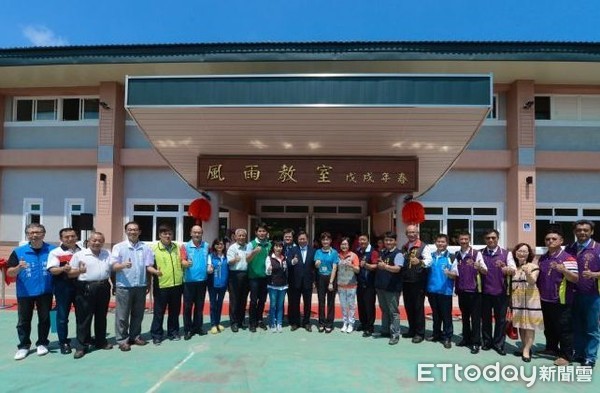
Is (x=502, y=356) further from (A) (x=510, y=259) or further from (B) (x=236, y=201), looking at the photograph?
(B) (x=236, y=201)

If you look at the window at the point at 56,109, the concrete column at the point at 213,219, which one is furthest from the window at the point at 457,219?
the window at the point at 56,109

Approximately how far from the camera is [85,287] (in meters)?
5.31

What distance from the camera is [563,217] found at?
11.2 metres

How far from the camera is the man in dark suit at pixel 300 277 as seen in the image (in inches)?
261

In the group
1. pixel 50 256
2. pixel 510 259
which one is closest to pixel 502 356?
pixel 510 259

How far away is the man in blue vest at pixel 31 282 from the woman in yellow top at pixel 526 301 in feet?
18.0

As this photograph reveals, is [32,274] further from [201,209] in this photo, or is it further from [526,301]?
[526,301]

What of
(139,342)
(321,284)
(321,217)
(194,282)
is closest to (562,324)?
(321,284)

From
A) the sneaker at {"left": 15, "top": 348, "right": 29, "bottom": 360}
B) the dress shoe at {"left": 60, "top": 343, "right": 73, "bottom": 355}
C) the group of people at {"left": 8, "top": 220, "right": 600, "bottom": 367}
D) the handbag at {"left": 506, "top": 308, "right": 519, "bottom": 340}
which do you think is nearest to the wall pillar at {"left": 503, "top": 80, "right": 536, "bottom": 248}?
the handbag at {"left": 506, "top": 308, "right": 519, "bottom": 340}

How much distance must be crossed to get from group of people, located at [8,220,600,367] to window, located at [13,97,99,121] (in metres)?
7.42

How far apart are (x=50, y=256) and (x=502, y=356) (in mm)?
5470

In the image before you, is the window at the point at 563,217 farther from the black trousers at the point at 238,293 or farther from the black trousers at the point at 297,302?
the black trousers at the point at 238,293

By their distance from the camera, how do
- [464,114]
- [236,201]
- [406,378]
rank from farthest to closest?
Answer: [236,201]
[464,114]
[406,378]

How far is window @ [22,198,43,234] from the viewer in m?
11.9
